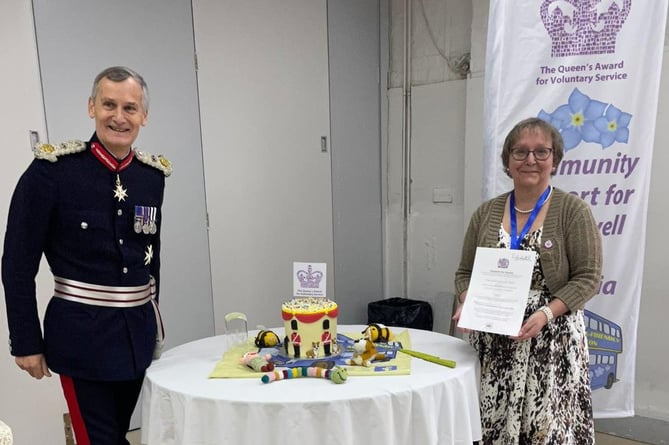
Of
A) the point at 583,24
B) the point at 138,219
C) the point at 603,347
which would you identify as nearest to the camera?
the point at 138,219

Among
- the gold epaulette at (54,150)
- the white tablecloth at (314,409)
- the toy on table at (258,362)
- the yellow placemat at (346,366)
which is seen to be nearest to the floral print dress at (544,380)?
the white tablecloth at (314,409)

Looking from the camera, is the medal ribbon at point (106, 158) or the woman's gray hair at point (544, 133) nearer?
the medal ribbon at point (106, 158)

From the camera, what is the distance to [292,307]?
61.7 inches

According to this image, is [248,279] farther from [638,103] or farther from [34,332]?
[638,103]

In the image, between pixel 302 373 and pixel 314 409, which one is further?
pixel 302 373

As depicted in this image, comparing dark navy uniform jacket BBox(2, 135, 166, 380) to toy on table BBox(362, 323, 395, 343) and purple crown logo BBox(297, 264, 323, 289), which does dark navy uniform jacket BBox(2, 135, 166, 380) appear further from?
toy on table BBox(362, 323, 395, 343)

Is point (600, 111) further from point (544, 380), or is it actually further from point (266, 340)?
point (266, 340)

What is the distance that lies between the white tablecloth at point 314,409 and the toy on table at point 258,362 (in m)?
0.06

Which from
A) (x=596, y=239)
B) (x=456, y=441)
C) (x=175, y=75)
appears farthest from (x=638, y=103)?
(x=175, y=75)

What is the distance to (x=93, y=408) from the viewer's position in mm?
1435

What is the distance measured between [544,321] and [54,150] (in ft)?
4.87

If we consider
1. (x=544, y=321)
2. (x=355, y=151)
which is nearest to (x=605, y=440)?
(x=544, y=321)

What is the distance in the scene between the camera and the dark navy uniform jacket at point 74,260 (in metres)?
1.34

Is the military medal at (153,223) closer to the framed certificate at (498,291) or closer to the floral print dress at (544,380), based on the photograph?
the framed certificate at (498,291)
